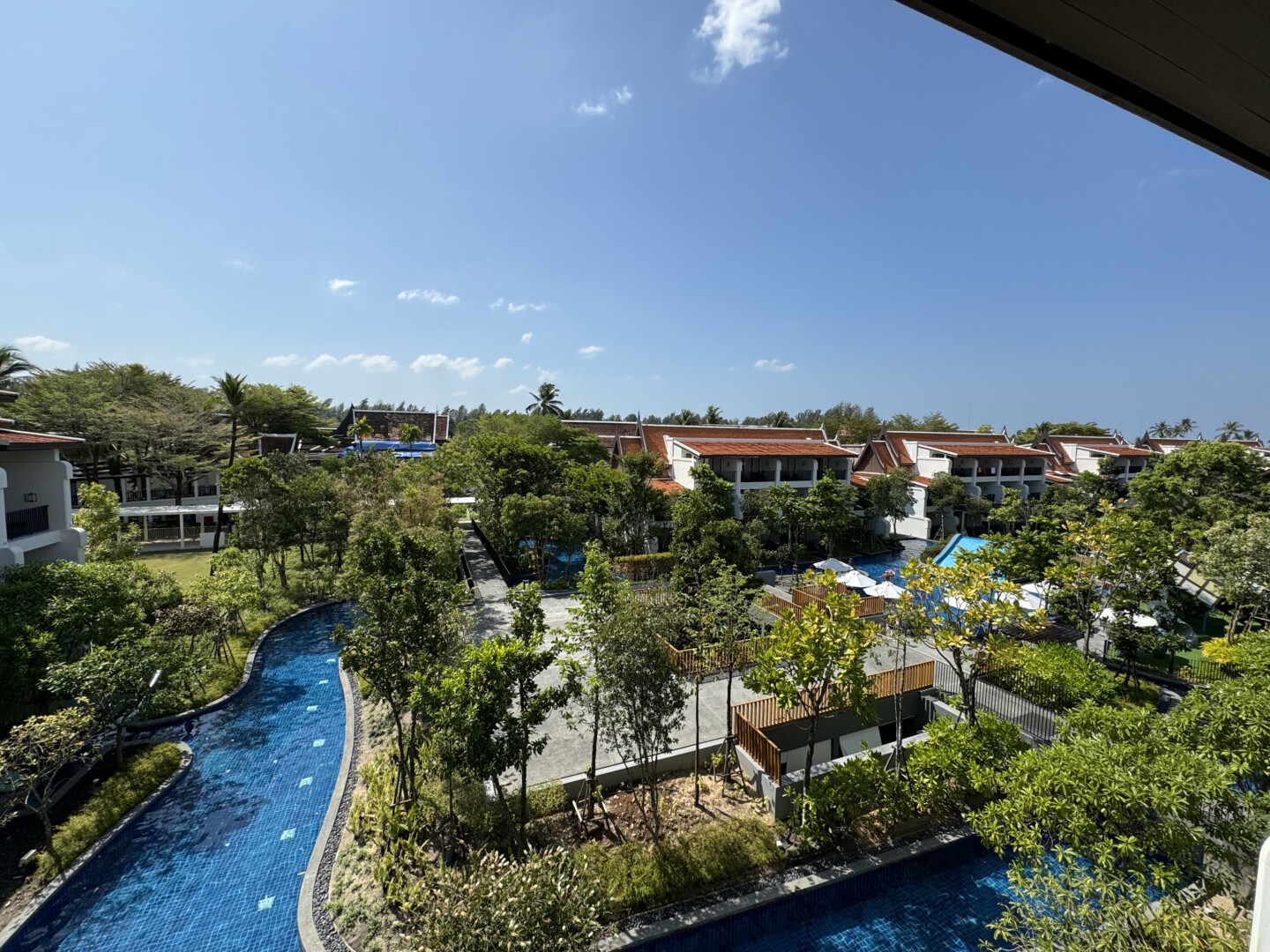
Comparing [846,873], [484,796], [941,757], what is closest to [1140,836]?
[941,757]

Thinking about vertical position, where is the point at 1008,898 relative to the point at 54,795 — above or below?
below

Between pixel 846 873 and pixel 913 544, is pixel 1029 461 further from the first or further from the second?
pixel 846 873

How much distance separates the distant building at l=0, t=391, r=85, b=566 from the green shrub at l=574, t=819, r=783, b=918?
1525 cm

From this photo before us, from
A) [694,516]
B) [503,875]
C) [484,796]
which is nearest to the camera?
[503,875]

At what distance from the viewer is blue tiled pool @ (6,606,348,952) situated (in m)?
7.16

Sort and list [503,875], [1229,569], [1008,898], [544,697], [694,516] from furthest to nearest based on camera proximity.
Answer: [694,516] → [1229,569] → [1008,898] → [544,697] → [503,875]

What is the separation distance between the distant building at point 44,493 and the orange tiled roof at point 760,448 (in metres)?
23.4

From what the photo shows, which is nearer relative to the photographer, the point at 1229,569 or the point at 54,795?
the point at 54,795

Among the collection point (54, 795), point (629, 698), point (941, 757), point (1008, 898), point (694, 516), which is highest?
point (694, 516)

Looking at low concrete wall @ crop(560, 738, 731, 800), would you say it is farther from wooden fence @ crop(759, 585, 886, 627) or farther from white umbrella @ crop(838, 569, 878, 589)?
white umbrella @ crop(838, 569, 878, 589)

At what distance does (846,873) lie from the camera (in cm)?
783

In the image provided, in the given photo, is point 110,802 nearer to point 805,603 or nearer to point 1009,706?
point 805,603

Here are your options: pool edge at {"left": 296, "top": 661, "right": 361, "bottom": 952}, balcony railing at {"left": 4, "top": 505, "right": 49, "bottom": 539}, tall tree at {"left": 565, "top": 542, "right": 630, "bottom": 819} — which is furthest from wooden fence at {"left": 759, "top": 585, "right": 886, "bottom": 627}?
balcony railing at {"left": 4, "top": 505, "right": 49, "bottom": 539}

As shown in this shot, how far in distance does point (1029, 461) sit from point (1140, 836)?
3749 centimetres
